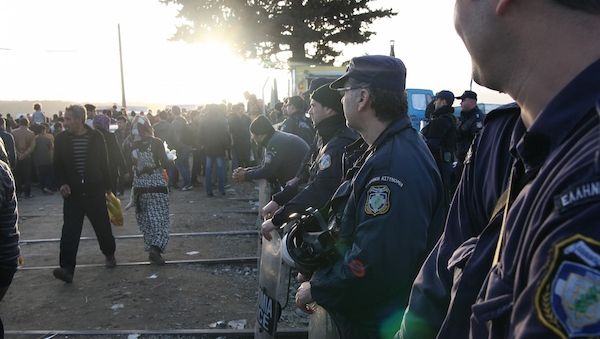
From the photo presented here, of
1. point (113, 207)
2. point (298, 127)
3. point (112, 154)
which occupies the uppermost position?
point (298, 127)

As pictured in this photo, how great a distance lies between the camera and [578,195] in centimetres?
68

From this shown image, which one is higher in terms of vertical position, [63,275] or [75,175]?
[75,175]

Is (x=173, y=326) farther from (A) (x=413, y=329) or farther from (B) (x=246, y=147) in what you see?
(B) (x=246, y=147)

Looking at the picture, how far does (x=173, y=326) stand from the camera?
481 centimetres

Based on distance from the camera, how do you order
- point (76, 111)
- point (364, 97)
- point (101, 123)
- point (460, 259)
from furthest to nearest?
point (101, 123) < point (76, 111) < point (364, 97) < point (460, 259)

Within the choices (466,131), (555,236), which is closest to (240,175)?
(466,131)

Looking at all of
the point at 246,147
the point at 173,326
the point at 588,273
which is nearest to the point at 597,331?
the point at 588,273

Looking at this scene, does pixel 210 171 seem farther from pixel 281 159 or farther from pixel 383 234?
pixel 383 234

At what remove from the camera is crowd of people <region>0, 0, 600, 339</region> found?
27.7 inches

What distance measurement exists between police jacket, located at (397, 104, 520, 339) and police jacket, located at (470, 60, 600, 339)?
0.40 ft

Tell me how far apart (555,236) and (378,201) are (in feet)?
4.45

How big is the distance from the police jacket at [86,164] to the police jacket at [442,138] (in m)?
4.84

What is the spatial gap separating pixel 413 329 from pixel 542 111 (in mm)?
782

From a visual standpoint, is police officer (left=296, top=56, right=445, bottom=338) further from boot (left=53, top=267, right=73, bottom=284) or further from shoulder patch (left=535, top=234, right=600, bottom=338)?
boot (left=53, top=267, right=73, bottom=284)
